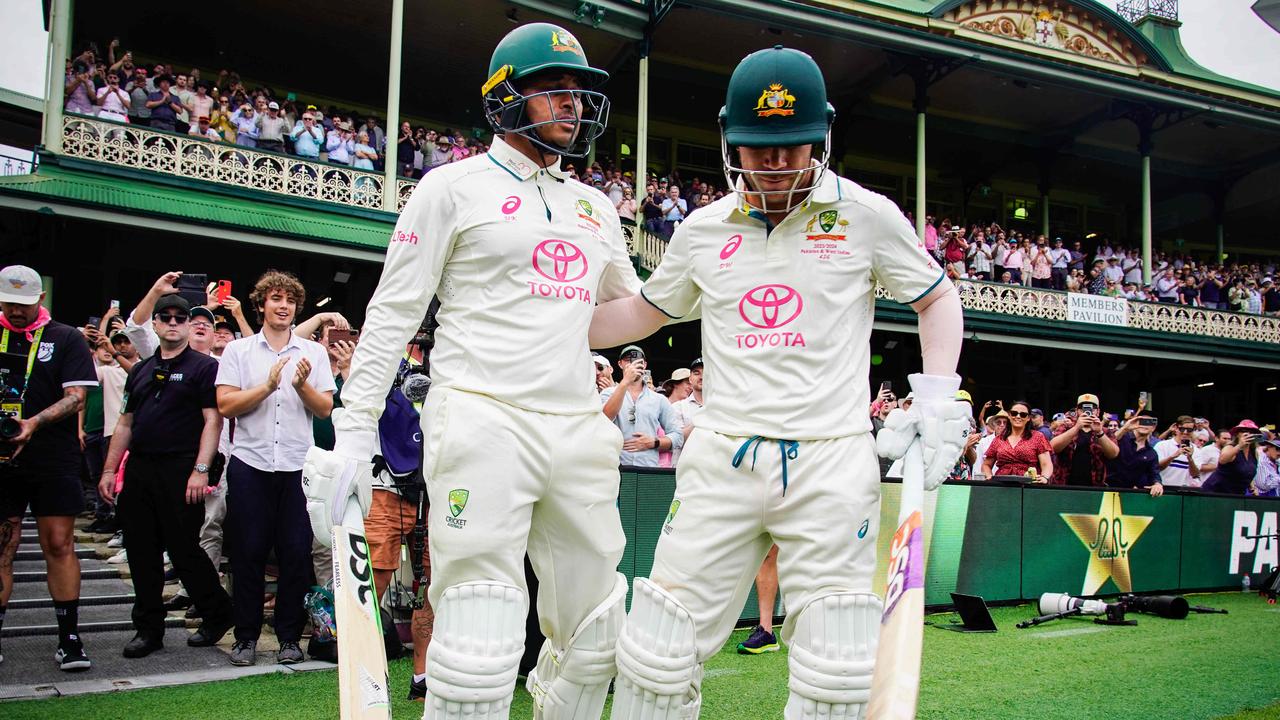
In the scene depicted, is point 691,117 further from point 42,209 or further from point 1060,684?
point 1060,684

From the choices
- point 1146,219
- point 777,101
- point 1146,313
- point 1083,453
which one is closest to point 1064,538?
point 1083,453

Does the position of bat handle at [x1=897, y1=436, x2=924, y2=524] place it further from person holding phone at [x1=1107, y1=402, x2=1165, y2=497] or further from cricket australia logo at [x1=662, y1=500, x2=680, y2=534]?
person holding phone at [x1=1107, y1=402, x2=1165, y2=497]

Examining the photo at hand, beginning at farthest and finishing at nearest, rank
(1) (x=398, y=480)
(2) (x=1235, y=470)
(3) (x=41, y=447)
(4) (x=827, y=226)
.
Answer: (2) (x=1235, y=470) → (1) (x=398, y=480) → (3) (x=41, y=447) → (4) (x=827, y=226)

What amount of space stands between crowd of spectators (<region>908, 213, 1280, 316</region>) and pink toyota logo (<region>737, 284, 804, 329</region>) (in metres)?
17.0

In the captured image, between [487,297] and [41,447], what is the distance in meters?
3.75

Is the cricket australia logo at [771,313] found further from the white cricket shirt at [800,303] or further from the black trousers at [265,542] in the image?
the black trousers at [265,542]

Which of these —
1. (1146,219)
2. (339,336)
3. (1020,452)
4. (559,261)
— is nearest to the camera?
(559,261)

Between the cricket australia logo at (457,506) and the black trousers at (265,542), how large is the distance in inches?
131

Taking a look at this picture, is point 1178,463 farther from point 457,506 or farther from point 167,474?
point 457,506

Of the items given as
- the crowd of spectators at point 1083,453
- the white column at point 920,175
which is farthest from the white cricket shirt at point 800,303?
the white column at point 920,175

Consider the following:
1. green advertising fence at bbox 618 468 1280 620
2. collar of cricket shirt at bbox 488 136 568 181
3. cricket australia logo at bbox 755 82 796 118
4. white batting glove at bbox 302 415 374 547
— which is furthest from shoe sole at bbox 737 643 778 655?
cricket australia logo at bbox 755 82 796 118

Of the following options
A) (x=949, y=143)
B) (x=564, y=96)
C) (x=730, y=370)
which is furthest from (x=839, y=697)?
(x=949, y=143)

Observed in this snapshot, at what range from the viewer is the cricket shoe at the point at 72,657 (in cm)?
554

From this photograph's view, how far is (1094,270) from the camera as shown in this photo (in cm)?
2259
